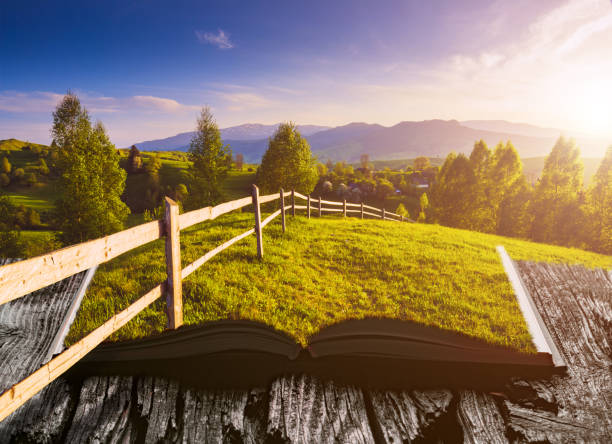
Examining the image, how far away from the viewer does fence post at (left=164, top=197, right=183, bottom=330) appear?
13.1 ft

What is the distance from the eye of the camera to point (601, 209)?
85.9 feet

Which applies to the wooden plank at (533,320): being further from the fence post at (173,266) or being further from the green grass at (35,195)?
the green grass at (35,195)

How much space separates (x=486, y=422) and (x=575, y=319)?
2.90 meters

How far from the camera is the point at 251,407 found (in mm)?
3199

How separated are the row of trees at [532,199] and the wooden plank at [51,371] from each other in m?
34.5

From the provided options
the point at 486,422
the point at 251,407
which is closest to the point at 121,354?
the point at 251,407

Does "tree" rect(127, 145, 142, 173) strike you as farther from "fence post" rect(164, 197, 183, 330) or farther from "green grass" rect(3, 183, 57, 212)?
"fence post" rect(164, 197, 183, 330)

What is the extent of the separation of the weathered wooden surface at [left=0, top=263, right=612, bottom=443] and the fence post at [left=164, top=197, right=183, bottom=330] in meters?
0.92

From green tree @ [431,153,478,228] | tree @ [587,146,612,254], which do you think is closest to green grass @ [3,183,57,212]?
green tree @ [431,153,478,228]

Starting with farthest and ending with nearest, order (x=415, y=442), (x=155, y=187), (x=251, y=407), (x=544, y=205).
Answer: (x=155, y=187), (x=544, y=205), (x=251, y=407), (x=415, y=442)

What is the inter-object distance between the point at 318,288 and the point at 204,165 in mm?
33479

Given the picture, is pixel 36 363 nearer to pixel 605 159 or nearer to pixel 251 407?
pixel 251 407

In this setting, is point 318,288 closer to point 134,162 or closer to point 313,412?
point 313,412

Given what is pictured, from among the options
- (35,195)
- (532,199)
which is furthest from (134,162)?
(532,199)
